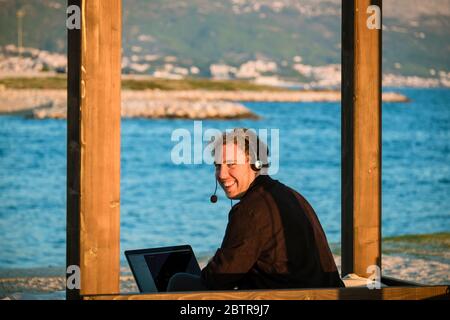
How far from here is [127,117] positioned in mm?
57750

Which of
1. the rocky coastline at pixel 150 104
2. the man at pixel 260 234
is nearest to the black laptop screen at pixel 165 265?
the man at pixel 260 234

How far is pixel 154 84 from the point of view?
6450 cm

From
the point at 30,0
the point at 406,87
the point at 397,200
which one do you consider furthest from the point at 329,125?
the point at 30,0

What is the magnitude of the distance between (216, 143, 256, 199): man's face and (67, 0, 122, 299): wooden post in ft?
1.53

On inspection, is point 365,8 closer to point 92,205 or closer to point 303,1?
point 92,205

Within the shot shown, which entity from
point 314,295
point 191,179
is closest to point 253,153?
point 314,295

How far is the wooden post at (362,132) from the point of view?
4152mm

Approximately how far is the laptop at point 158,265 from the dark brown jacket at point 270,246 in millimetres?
358

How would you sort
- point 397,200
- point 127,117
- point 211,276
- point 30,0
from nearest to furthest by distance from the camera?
point 211,276, point 397,200, point 127,117, point 30,0

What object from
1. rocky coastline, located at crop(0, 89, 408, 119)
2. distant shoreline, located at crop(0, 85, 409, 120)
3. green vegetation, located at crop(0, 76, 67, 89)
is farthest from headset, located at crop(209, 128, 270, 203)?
green vegetation, located at crop(0, 76, 67, 89)

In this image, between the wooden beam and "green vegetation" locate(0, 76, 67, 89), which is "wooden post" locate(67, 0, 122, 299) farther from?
"green vegetation" locate(0, 76, 67, 89)

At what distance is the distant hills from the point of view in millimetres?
75125

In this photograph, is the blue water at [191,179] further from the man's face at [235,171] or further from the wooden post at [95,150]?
the wooden post at [95,150]
